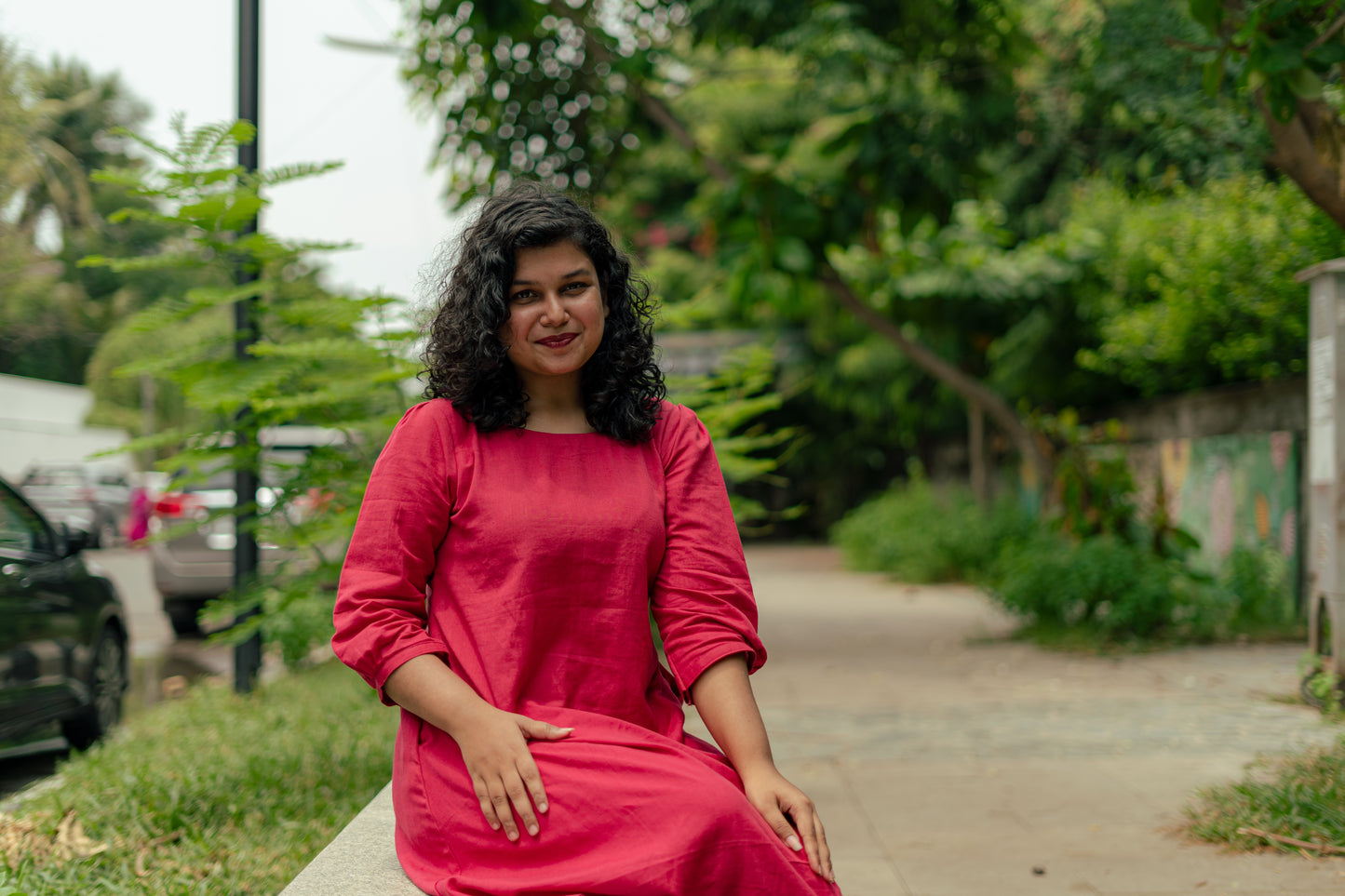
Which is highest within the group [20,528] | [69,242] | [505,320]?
[69,242]

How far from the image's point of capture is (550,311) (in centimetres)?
219

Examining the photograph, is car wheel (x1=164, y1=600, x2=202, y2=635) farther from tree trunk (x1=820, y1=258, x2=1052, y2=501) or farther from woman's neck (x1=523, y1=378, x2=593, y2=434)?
woman's neck (x1=523, y1=378, x2=593, y2=434)

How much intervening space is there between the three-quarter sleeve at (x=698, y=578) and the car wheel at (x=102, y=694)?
5.01 meters

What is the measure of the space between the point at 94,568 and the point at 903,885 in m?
5.09

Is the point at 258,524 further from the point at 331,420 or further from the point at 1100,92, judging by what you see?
the point at 1100,92

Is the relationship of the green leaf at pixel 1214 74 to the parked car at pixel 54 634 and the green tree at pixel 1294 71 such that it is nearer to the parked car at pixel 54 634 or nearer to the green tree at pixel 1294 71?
the green tree at pixel 1294 71

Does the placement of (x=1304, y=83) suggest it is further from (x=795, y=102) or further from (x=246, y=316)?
(x=795, y=102)

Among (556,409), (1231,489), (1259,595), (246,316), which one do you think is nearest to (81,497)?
(246,316)

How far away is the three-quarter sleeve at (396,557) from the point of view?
201 centimetres

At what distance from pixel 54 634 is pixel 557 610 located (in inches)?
186

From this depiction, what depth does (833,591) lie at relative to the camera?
553 inches

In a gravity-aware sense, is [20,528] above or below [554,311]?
below

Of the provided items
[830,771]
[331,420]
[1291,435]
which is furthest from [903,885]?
[1291,435]

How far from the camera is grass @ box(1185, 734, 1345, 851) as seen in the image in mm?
3746
